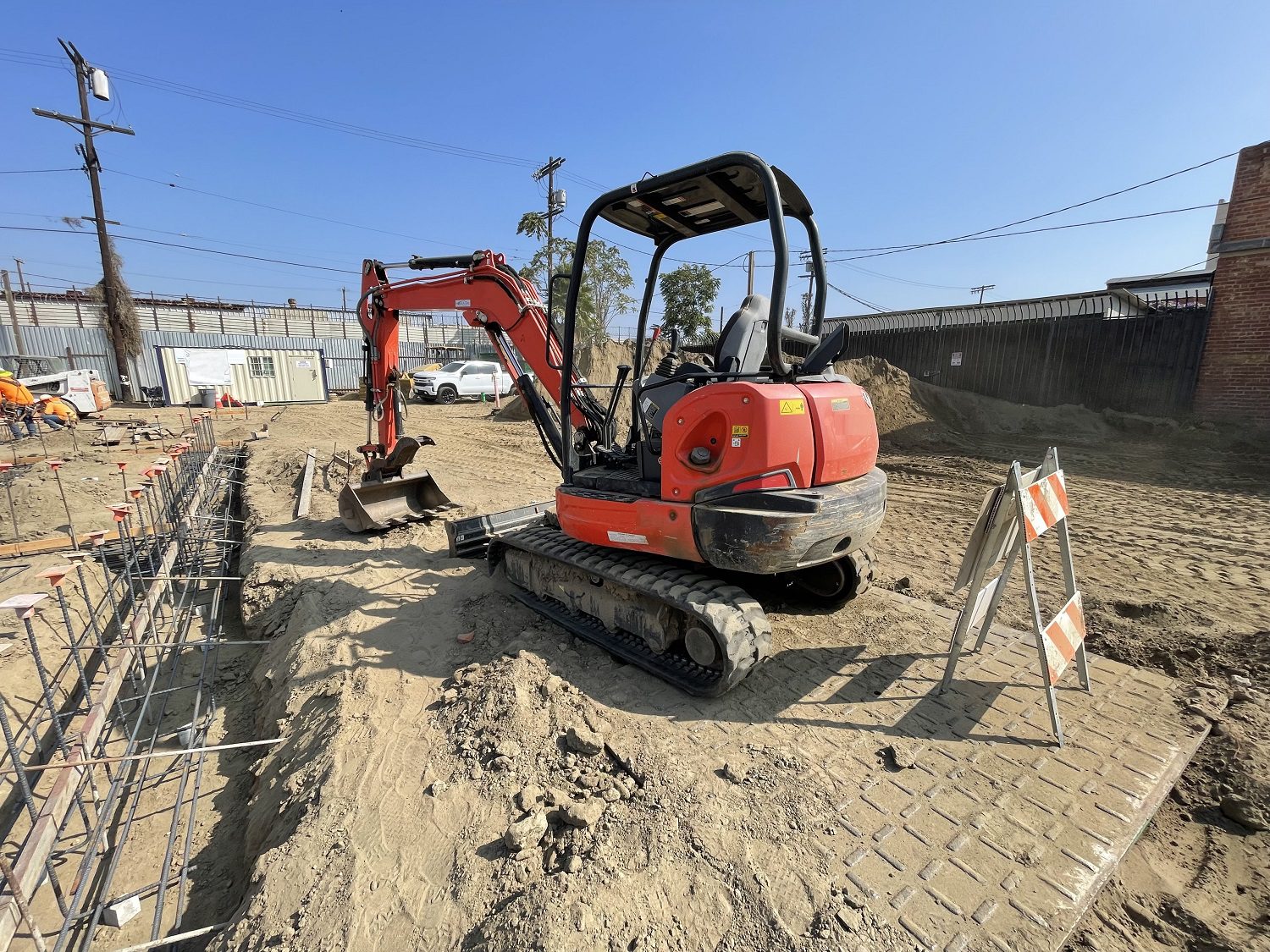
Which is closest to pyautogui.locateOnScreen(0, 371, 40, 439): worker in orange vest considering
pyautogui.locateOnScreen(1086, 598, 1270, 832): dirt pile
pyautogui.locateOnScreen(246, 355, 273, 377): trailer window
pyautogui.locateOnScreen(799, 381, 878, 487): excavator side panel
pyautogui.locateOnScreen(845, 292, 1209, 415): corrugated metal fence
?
pyautogui.locateOnScreen(246, 355, 273, 377): trailer window

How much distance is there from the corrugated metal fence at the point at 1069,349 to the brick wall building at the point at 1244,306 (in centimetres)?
42

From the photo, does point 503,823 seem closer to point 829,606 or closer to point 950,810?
point 950,810

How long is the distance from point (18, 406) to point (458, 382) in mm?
11567

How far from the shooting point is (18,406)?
1332 cm

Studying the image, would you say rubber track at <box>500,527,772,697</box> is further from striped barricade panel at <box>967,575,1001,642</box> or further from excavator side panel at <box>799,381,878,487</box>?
striped barricade panel at <box>967,575,1001,642</box>

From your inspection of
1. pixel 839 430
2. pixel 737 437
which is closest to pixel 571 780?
pixel 737 437

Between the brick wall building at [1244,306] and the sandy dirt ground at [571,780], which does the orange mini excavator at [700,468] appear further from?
the brick wall building at [1244,306]

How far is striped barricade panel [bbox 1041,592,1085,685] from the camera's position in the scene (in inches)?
116

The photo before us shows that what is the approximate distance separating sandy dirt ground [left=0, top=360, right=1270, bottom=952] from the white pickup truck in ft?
52.4

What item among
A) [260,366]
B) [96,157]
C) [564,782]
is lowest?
[564,782]

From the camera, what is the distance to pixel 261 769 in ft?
10.6

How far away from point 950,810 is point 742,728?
3.18 feet

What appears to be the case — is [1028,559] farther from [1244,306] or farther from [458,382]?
[458,382]

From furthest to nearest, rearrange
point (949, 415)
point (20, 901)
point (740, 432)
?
point (949, 415) < point (740, 432) < point (20, 901)
